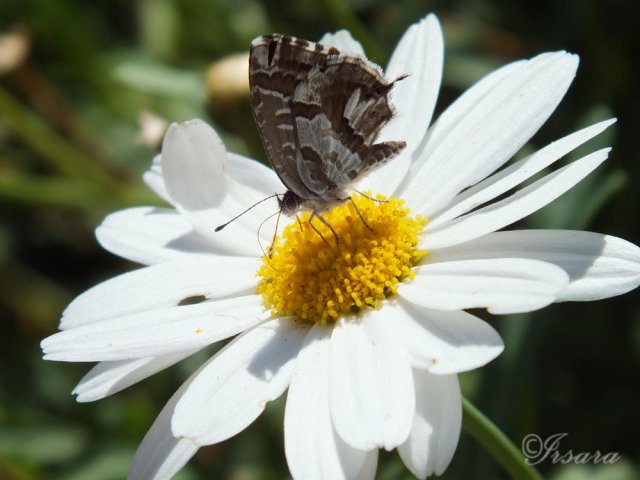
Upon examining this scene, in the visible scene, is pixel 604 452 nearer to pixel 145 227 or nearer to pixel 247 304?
pixel 247 304

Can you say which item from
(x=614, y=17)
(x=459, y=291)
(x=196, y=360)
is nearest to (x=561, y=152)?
(x=459, y=291)

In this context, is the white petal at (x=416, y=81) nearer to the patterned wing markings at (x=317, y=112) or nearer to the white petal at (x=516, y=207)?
the patterned wing markings at (x=317, y=112)

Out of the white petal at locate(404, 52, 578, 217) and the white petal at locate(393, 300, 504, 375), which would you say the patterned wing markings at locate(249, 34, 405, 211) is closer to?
the white petal at locate(404, 52, 578, 217)

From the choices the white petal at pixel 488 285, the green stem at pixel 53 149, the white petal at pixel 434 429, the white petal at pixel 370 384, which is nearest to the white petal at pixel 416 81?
the white petal at pixel 488 285

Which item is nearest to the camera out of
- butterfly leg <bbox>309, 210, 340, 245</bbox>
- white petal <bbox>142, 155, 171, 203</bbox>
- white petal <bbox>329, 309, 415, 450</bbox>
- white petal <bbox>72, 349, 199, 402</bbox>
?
white petal <bbox>329, 309, 415, 450</bbox>

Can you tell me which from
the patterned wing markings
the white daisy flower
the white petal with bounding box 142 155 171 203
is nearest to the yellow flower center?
the white daisy flower
